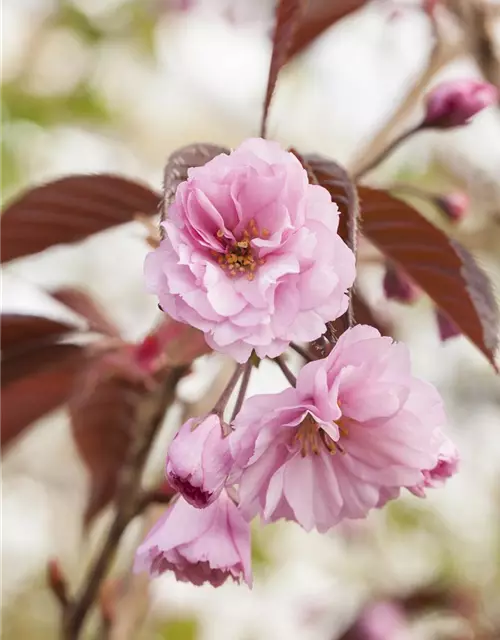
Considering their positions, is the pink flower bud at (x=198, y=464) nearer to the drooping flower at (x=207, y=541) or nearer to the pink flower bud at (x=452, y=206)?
the drooping flower at (x=207, y=541)

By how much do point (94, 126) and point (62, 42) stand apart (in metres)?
0.26

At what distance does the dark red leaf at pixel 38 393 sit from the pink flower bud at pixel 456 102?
0.38m

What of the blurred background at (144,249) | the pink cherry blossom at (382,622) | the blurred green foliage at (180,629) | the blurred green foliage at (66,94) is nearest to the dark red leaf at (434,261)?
the pink cherry blossom at (382,622)

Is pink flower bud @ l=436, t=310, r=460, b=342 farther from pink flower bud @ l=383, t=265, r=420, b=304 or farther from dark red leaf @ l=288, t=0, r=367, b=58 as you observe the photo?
dark red leaf @ l=288, t=0, r=367, b=58

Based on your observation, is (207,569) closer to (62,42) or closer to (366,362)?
(366,362)

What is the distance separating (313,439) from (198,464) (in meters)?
0.07

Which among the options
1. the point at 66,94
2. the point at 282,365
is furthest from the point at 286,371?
the point at 66,94

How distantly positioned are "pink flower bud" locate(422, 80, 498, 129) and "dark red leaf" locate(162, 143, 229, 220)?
29cm

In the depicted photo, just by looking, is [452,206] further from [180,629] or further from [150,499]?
[180,629]

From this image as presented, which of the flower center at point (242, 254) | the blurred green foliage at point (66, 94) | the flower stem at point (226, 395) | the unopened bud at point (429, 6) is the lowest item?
the blurred green foliage at point (66, 94)

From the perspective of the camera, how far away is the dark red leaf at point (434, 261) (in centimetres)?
45

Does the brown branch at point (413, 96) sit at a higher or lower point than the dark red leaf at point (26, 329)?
higher

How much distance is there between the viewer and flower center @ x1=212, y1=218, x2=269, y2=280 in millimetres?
409

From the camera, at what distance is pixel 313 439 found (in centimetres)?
42
